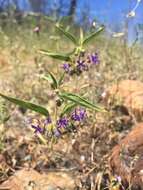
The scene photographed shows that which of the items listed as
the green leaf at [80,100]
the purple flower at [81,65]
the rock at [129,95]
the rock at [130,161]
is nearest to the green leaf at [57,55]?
the purple flower at [81,65]

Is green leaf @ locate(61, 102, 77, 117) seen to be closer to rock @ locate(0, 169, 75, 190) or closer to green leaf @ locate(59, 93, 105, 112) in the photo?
green leaf @ locate(59, 93, 105, 112)

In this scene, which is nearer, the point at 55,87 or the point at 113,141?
the point at 55,87

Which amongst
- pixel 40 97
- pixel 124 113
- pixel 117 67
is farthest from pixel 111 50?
pixel 124 113

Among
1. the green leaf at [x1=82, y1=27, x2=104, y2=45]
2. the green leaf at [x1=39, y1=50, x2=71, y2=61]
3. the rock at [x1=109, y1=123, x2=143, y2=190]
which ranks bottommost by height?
the rock at [x1=109, y1=123, x2=143, y2=190]

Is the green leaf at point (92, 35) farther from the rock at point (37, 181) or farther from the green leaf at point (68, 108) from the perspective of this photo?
the rock at point (37, 181)

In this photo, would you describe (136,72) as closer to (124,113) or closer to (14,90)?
(124,113)

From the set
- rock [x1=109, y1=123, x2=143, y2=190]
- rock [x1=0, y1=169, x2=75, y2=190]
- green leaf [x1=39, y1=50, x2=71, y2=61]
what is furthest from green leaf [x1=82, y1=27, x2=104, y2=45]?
rock [x1=0, y1=169, x2=75, y2=190]

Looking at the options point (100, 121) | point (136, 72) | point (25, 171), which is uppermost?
point (136, 72)
